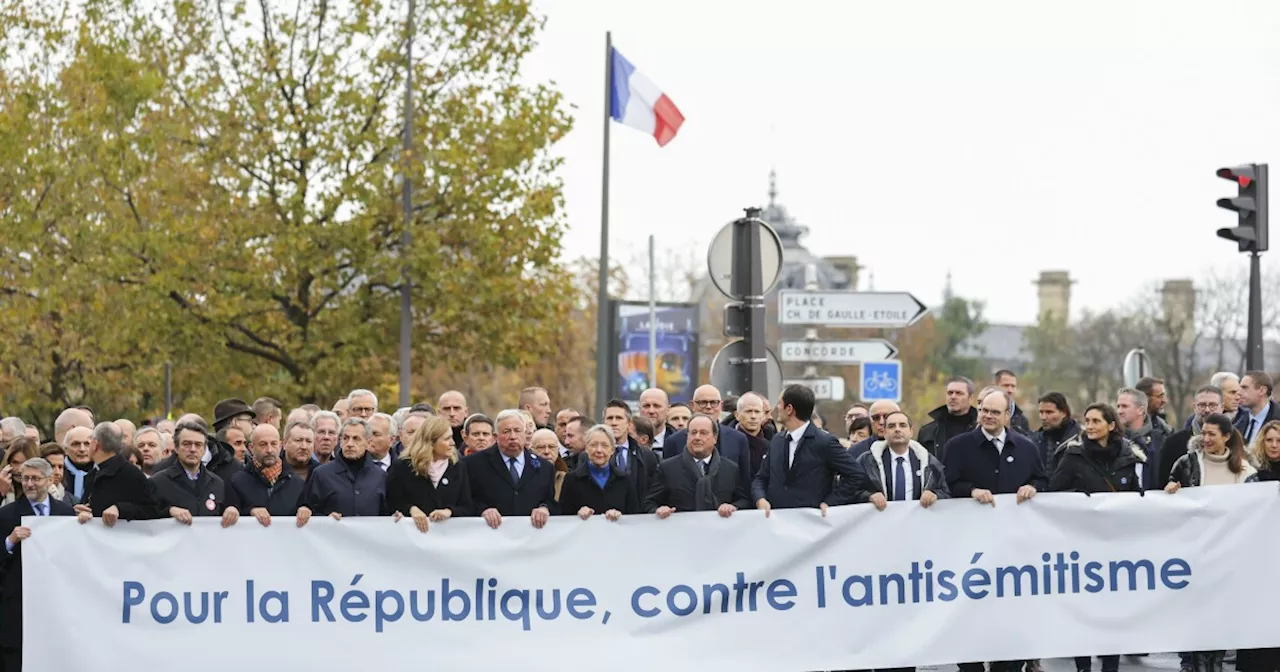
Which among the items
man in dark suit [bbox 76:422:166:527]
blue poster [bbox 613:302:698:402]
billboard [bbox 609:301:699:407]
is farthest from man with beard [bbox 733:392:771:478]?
blue poster [bbox 613:302:698:402]

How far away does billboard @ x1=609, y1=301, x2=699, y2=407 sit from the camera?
3894cm

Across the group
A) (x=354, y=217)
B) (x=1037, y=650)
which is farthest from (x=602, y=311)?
(x=1037, y=650)

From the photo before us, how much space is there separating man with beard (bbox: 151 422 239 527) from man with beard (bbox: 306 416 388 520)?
480mm

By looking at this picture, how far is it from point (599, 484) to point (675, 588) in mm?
798

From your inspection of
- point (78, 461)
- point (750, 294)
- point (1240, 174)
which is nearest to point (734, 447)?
point (750, 294)

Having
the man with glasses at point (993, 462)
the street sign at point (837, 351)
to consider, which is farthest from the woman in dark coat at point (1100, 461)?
the street sign at point (837, 351)

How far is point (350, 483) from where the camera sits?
11578 millimetres

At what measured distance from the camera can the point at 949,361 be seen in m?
121

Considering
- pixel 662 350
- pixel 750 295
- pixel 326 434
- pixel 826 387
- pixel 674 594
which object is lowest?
pixel 674 594

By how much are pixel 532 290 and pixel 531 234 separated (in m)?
1.06

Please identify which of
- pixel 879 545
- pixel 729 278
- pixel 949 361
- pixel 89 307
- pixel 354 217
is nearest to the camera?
pixel 879 545

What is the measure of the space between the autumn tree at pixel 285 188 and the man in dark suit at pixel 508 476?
15.6 metres

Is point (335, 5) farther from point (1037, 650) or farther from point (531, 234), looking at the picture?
point (1037, 650)

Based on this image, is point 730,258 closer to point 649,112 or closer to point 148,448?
point 148,448
